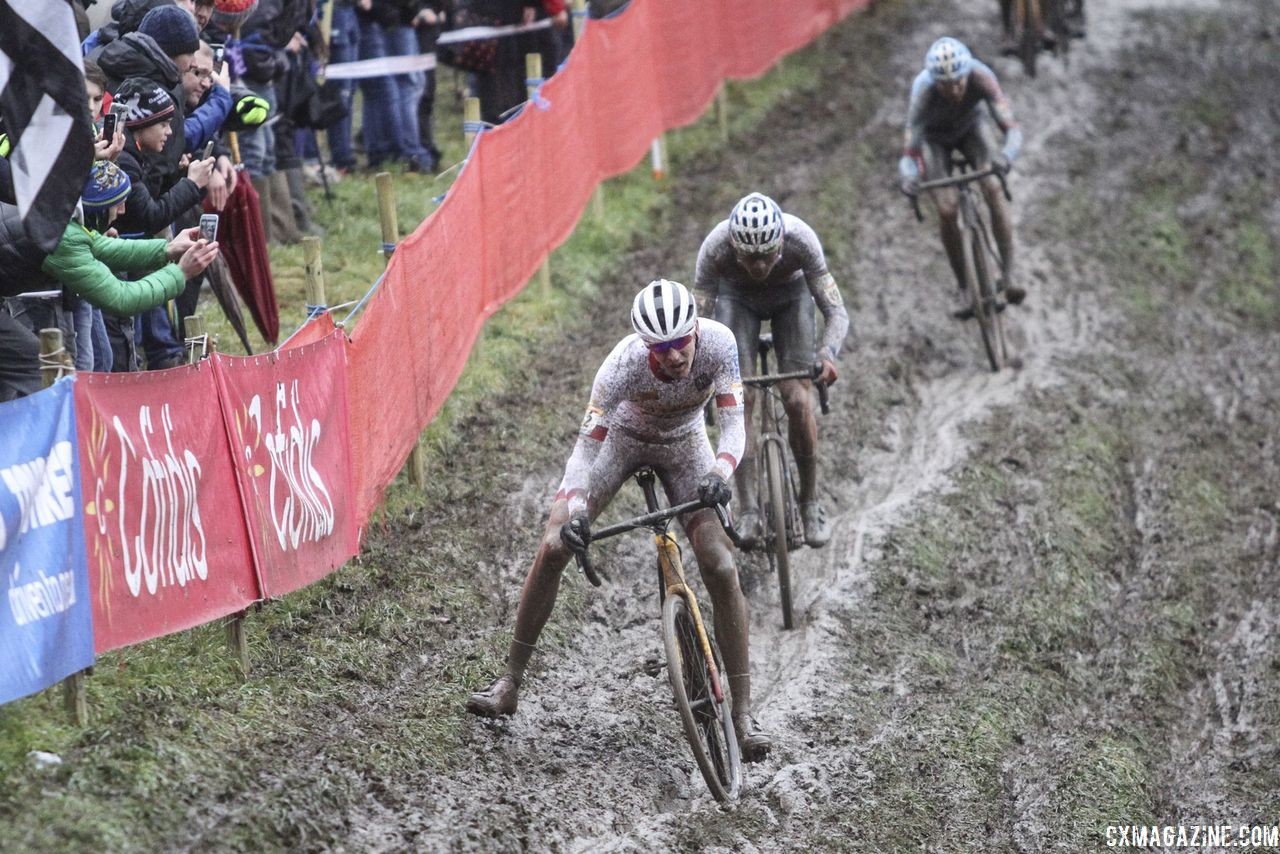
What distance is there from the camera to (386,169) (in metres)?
15.4

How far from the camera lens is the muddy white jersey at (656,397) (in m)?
7.78

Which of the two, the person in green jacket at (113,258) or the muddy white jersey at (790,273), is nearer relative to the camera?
the person in green jacket at (113,258)

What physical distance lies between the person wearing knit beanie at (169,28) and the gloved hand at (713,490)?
155 inches

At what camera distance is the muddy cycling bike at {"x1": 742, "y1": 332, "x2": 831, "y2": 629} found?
9609 mm

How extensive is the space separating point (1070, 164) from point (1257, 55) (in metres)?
6.17

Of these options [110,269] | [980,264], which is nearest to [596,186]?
[980,264]

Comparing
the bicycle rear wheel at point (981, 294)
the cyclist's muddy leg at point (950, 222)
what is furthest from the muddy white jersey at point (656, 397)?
the bicycle rear wheel at point (981, 294)

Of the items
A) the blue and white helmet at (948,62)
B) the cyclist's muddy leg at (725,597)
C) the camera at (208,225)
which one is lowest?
the cyclist's muddy leg at (725,597)

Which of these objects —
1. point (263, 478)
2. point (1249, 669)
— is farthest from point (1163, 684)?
point (263, 478)

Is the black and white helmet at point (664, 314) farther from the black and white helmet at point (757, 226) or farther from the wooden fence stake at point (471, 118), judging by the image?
the wooden fence stake at point (471, 118)

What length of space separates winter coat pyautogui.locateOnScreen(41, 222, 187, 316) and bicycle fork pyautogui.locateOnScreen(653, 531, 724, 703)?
2.57 metres

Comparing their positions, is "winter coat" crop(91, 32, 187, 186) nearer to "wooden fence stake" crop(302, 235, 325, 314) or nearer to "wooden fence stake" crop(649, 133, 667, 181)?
"wooden fence stake" crop(302, 235, 325, 314)

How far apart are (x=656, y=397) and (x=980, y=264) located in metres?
6.84

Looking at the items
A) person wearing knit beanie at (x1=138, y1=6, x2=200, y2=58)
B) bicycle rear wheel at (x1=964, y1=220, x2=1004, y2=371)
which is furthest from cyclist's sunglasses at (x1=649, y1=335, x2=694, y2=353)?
bicycle rear wheel at (x1=964, y1=220, x2=1004, y2=371)
